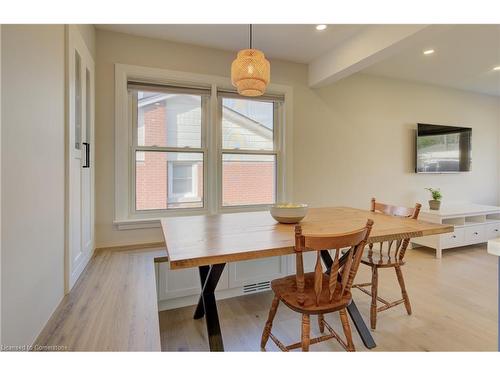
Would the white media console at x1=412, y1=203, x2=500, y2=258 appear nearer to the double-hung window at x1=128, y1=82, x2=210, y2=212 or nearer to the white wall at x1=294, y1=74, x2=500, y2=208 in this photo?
the white wall at x1=294, y1=74, x2=500, y2=208

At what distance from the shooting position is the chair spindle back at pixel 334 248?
1.17 metres

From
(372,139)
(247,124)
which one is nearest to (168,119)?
(247,124)

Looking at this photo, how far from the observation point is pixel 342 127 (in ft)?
11.6

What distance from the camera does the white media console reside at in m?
3.45

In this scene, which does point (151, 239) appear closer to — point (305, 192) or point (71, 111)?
point (71, 111)

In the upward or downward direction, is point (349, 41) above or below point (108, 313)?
above

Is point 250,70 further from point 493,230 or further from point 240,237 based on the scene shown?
point 493,230

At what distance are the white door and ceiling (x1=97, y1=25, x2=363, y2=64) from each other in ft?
2.30

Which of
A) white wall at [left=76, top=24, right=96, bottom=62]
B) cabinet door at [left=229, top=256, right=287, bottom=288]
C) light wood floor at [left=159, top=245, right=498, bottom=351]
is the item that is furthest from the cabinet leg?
white wall at [left=76, top=24, right=96, bottom=62]

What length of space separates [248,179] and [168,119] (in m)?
1.14

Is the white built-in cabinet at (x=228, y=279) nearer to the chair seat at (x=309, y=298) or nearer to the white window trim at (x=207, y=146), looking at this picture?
the white window trim at (x=207, y=146)

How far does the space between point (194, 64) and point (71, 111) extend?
5.03 ft

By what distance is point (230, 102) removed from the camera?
3053 mm
